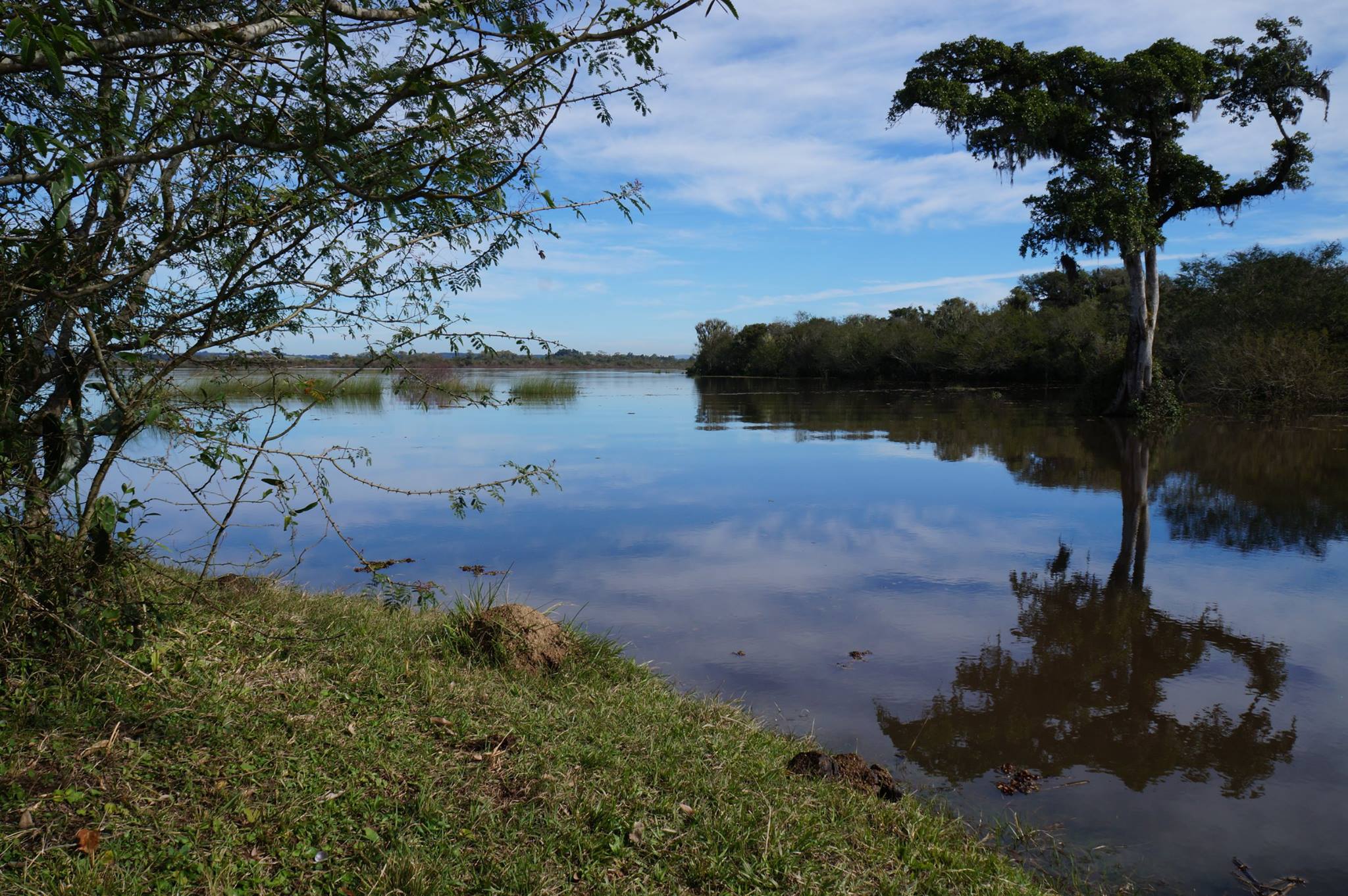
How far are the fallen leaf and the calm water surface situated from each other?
264cm

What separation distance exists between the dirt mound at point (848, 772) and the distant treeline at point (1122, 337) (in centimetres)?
2260

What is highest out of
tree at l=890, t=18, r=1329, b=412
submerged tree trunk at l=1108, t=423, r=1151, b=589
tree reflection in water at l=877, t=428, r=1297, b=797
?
tree at l=890, t=18, r=1329, b=412

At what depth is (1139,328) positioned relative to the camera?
23516 mm

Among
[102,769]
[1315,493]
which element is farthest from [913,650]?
[1315,493]

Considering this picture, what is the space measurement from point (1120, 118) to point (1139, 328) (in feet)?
19.1

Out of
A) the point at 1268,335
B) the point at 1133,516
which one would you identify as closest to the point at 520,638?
the point at 1133,516

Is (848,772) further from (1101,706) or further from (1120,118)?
(1120,118)

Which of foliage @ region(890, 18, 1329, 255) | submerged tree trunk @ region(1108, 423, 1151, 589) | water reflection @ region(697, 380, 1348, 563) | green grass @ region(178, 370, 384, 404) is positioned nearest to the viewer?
green grass @ region(178, 370, 384, 404)

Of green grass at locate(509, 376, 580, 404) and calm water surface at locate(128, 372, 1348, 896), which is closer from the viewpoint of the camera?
calm water surface at locate(128, 372, 1348, 896)

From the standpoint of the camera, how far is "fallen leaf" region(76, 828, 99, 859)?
276cm

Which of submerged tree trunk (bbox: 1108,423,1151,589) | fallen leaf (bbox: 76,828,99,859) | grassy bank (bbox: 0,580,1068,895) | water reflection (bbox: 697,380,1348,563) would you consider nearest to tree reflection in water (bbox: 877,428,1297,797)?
submerged tree trunk (bbox: 1108,423,1151,589)

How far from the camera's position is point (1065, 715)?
529 centimetres

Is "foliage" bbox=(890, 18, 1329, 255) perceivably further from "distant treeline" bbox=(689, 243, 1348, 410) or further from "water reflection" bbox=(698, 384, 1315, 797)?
"water reflection" bbox=(698, 384, 1315, 797)

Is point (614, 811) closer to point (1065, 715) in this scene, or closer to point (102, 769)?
point (102, 769)
